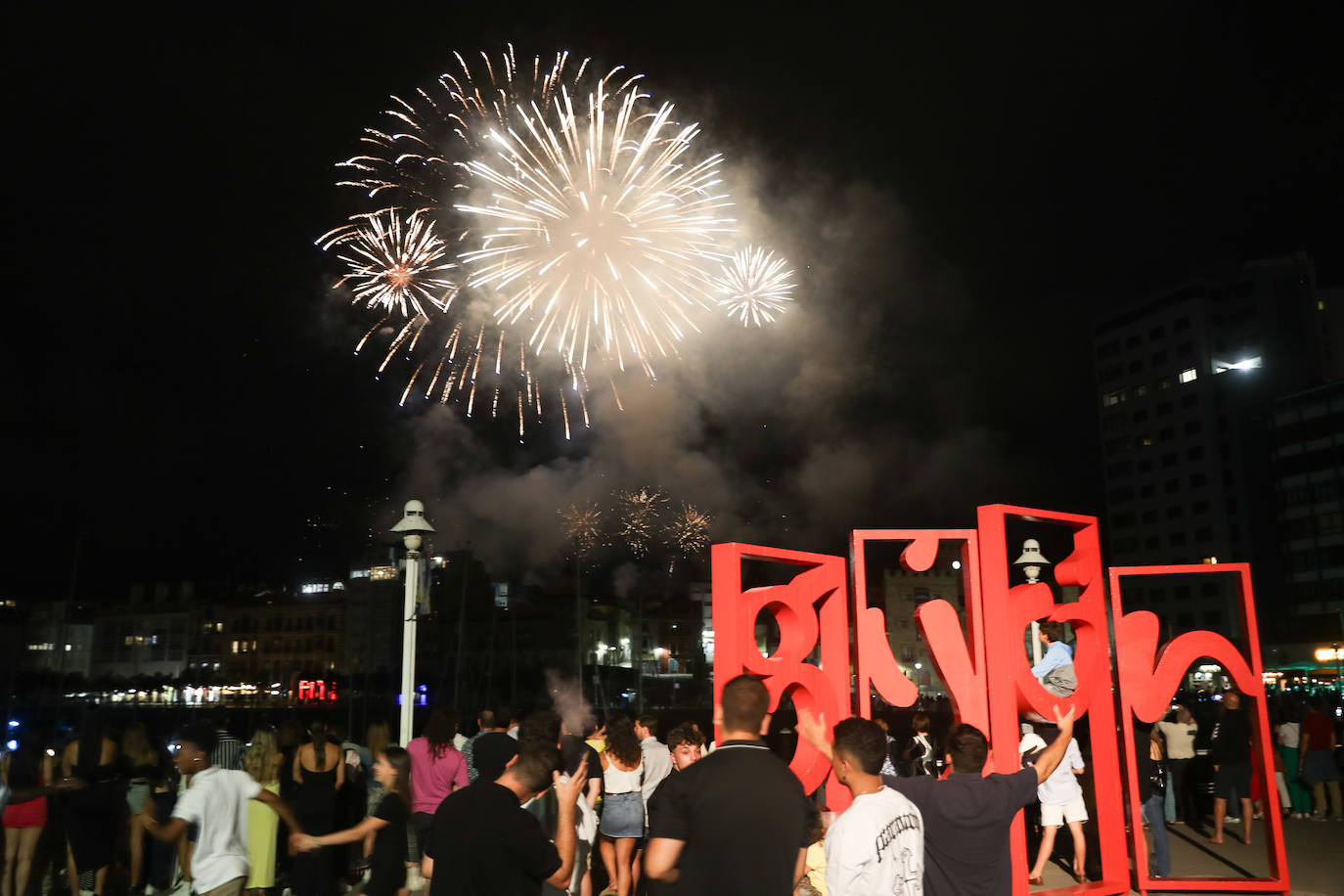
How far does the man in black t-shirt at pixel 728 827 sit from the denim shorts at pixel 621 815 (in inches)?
178

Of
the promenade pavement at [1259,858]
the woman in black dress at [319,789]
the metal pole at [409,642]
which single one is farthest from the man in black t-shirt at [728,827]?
the metal pole at [409,642]

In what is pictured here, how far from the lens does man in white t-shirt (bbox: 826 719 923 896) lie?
13.4ft

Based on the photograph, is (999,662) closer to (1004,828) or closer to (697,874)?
(1004,828)

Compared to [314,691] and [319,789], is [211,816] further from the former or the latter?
[314,691]

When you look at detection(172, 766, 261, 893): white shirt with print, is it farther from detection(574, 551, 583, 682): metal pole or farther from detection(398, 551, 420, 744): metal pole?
detection(574, 551, 583, 682): metal pole

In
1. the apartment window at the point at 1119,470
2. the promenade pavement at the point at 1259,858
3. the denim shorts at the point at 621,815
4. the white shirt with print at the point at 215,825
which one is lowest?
the promenade pavement at the point at 1259,858

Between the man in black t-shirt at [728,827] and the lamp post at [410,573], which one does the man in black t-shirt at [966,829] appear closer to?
the man in black t-shirt at [728,827]

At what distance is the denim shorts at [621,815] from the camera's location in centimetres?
822

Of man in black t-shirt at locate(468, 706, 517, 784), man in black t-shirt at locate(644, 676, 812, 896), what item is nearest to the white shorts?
man in black t-shirt at locate(644, 676, 812, 896)

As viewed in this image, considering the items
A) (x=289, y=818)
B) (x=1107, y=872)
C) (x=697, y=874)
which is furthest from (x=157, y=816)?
(x=1107, y=872)

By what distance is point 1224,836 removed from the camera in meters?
12.5

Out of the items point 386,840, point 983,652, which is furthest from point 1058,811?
point 386,840

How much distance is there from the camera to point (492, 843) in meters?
4.15

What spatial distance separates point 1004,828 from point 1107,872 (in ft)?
14.9
